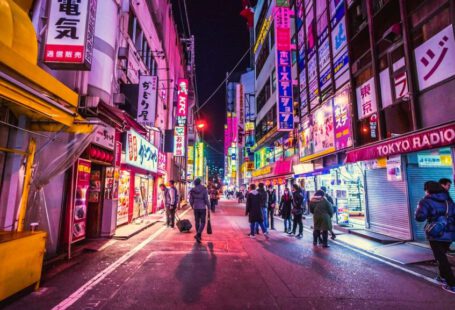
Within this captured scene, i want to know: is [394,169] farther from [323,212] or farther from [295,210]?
[295,210]

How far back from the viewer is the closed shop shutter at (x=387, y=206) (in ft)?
30.6

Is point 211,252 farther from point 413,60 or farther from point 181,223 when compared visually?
point 413,60

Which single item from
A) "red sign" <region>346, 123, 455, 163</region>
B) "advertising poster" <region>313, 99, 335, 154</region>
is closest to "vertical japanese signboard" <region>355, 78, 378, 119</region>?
"advertising poster" <region>313, 99, 335, 154</region>

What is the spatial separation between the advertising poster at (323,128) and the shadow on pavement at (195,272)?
9856 millimetres

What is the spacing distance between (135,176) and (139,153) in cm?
186

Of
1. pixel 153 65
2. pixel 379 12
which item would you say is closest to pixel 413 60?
pixel 379 12

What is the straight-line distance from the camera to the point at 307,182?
61.0 feet

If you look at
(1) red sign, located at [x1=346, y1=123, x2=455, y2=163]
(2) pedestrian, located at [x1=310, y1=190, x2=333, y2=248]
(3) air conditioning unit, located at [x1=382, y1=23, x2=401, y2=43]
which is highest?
(3) air conditioning unit, located at [x1=382, y1=23, x2=401, y2=43]

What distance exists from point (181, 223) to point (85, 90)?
5.81 meters

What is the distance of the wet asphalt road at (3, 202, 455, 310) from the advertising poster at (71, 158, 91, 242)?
3.73ft

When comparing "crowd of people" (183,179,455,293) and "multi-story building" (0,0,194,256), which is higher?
"multi-story building" (0,0,194,256)

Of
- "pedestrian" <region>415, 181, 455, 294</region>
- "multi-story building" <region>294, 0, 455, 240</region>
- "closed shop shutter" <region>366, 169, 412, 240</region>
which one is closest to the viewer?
"pedestrian" <region>415, 181, 455, 294</region>

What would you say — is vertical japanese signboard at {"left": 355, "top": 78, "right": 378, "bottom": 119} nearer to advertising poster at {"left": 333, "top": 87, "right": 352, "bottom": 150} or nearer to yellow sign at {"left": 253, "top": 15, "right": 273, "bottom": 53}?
advertising poster at {"left": 333, "top": 87, "right": 352, "bottom": 150}

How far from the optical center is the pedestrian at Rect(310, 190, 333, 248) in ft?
26.7
